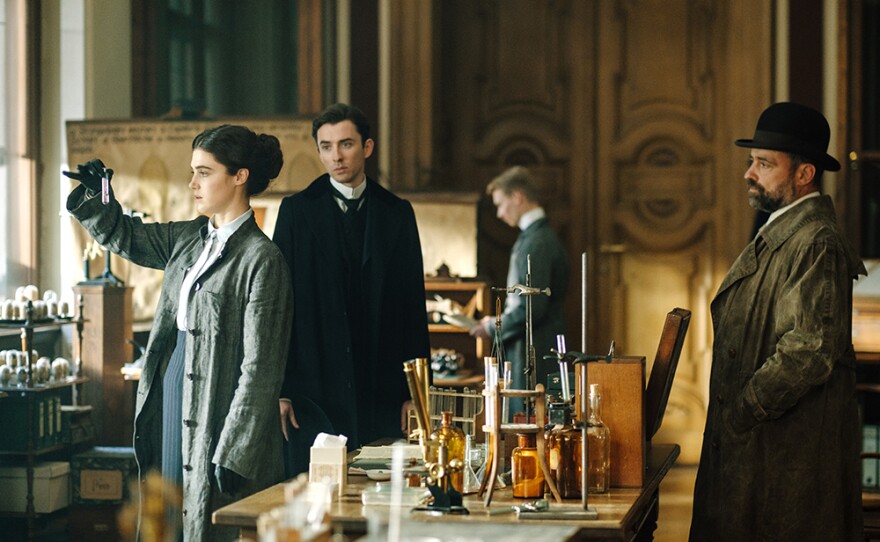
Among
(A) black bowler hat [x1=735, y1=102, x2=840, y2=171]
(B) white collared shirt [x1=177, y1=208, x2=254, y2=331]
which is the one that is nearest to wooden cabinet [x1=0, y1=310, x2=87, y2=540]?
(B) white collared shirt [x1=177, y1=208, x2=254, y2=331]

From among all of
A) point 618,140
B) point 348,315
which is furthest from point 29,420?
point 618,140

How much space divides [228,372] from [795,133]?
177 centimetres

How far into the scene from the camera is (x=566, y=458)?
9.16 ft

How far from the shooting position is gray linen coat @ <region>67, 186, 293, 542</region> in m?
3.29

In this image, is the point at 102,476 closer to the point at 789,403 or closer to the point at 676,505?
the point at 676,505

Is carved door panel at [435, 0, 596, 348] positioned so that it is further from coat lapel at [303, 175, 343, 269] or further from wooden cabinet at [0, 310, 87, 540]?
coat lapel at [303, 175, 343, 269]

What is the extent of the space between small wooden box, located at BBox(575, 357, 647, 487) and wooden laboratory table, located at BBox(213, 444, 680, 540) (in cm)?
5

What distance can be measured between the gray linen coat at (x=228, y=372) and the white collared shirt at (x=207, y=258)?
0.05ft

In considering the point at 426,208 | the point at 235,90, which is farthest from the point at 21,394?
the point at 235,90

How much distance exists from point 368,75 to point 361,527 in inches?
197

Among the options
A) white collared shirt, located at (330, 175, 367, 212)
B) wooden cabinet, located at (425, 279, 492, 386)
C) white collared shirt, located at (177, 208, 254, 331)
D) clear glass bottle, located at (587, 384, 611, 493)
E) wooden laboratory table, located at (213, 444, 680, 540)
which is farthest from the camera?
wooden cabinet, located at (425, 279, 492, 386)

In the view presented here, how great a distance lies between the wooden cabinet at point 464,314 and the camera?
6.30 metres

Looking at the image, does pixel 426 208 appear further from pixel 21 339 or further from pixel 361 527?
pixel 361 527

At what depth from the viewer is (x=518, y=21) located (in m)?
7.48
